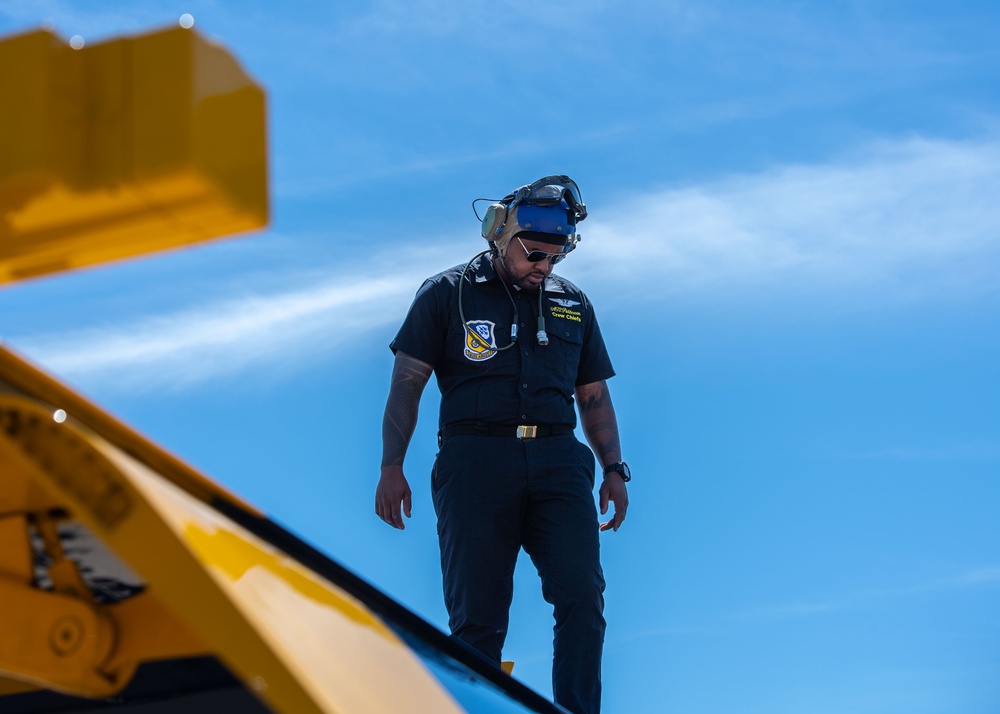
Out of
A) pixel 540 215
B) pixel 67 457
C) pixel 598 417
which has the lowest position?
pixel 67 457

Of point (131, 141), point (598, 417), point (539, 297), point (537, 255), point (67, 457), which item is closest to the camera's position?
point (131, 141)

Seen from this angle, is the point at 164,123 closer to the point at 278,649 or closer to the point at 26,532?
the point at 278,649

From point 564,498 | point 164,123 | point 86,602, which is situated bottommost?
point 86,602

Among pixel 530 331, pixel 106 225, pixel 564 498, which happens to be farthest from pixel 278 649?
pixel 530 331

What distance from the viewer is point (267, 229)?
1.49m

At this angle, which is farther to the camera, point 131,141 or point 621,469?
point 621,469

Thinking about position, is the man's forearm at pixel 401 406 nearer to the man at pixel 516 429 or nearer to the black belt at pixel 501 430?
the man at pixel 516 429

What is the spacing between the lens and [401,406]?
4.84 meters

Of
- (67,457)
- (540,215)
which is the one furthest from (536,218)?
(67,457)

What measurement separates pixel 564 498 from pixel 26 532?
→ 303 cm

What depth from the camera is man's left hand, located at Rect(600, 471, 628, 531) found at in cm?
505

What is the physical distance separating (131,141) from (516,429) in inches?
135

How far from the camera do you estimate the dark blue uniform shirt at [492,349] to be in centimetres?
481

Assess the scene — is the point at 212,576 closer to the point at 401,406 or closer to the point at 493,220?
the point at 401,406
